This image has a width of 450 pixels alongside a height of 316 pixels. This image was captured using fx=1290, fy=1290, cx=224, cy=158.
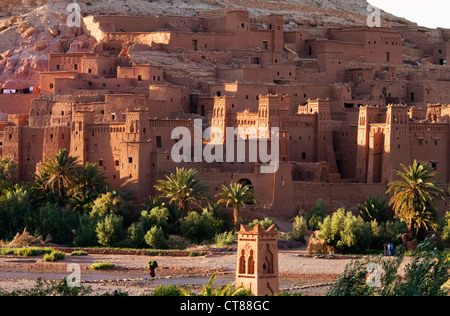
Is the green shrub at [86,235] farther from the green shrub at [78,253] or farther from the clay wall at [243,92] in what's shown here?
the clay wall at [243,92]

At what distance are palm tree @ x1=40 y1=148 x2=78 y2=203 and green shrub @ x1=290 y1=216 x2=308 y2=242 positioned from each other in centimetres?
955

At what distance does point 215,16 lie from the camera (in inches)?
2707

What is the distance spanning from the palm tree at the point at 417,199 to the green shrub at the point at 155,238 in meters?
9.39

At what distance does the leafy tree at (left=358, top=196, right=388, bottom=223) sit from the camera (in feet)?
174

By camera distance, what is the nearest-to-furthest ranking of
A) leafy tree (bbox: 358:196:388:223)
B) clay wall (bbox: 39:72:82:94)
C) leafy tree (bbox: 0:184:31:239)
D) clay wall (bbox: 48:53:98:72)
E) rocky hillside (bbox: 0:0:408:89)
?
leafy tree (bbox: 358:196:388:223) → leafy tree (bbox: 0:184:31:239) → clay wall (bbox: 39:72:82:94) → clay wall (bbox: 48:53:98:72) → rocky hillside (bbox: 0:0:408:89)

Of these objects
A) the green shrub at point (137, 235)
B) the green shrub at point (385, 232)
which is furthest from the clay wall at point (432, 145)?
the green shrub at point (137, 235)

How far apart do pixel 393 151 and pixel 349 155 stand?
3.27m

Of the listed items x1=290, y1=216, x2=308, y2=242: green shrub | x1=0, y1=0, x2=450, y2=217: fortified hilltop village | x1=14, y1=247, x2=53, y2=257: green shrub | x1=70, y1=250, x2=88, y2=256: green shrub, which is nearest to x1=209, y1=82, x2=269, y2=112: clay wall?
x1=0, y1=0, x2=450, y2=217: fortified hilltop village

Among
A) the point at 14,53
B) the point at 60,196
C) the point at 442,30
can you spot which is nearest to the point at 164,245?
the point at 60,196

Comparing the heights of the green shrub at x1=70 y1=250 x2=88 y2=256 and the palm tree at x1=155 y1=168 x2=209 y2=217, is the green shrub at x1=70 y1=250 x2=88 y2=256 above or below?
below

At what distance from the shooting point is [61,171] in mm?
53656

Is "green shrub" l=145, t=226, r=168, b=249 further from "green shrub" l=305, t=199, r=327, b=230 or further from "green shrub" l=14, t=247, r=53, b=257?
"green shrub" l=305, t=199, r=327, b=230

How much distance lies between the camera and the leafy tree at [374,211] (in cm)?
5303

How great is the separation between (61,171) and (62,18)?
16.2 m
